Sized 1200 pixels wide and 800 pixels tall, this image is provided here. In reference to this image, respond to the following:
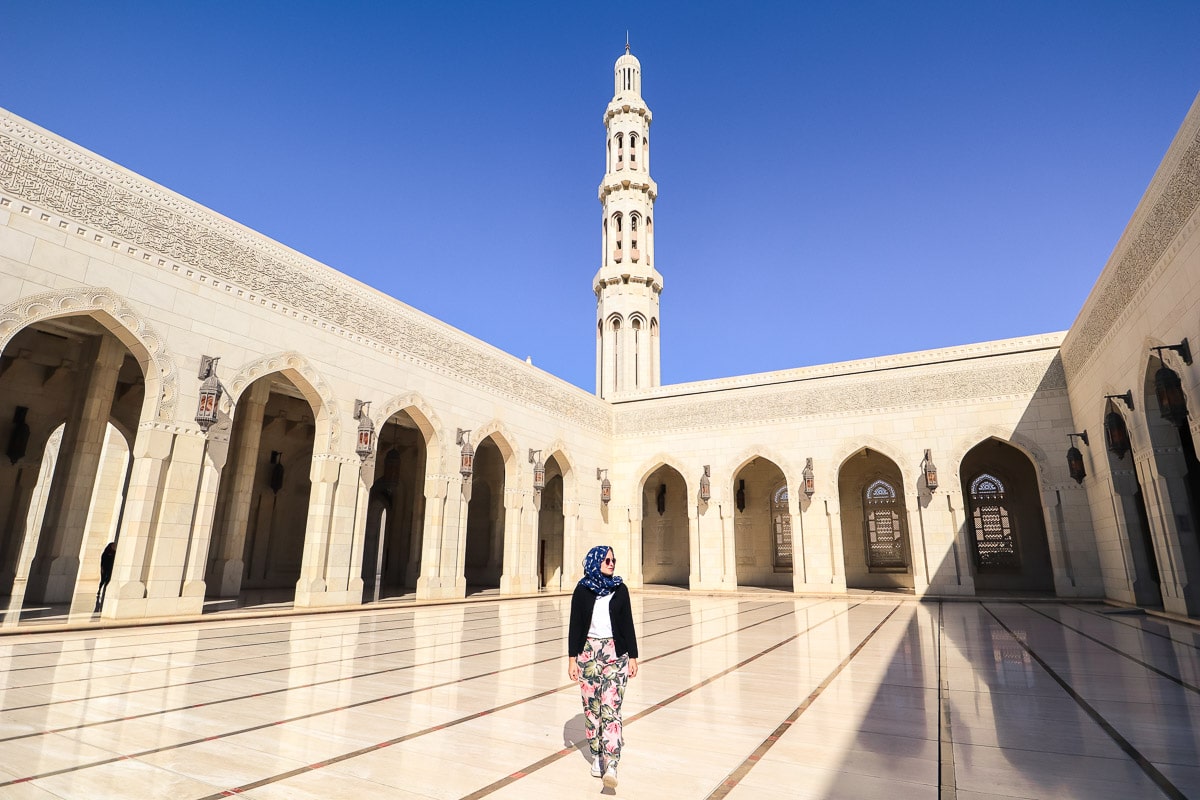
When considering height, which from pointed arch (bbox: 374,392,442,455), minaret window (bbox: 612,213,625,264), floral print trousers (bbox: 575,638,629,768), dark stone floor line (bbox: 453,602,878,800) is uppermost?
minaret window (bbox: 612,213,625,264)

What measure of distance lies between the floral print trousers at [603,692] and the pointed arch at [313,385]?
7.21 metres

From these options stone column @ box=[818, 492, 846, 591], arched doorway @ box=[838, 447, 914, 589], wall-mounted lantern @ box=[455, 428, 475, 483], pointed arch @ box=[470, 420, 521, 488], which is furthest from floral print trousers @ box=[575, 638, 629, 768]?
arched doorway @ box=[838, 447, 914, 589]

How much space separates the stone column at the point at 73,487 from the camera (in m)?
8.54

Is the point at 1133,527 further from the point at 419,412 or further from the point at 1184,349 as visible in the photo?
the point at 419,412

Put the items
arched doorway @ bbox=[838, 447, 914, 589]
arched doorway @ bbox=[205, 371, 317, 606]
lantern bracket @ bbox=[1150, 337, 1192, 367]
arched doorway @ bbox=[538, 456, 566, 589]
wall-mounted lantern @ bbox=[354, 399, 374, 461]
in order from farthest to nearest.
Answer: arched doorway @ bbox=[538, 456, 566, 589] → arched doorway @ bbox=[838, 447, 914, 589] → arched doorway @ bbox=[205, 371, 317, 606] → wall-mounted lantern @ bbox=[354, 399, 374, 461] → lantern bracket @ bbox=[1150, 337, 1192, 367]

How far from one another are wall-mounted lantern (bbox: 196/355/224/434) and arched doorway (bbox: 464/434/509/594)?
27.9 feet

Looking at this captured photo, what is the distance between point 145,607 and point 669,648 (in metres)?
5.43

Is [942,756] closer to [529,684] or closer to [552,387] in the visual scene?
[529,684]

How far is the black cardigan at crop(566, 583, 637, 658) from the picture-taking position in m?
2.40

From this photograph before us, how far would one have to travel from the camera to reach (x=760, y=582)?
626 inches

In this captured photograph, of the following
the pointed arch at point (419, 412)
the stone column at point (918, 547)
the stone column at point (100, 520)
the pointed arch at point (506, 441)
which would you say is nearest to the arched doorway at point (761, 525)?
the stone column at point (918, 547)

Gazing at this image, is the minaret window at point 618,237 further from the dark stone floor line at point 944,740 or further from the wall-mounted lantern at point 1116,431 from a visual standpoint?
the dark stone floor line at point 944,740

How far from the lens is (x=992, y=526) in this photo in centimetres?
1430

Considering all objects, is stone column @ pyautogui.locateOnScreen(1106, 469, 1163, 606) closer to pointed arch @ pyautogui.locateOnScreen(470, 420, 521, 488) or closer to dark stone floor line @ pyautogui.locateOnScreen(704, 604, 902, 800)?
dark stone floor line @ pyautogui.locateOnScreen(704, 604, 902, 800)
